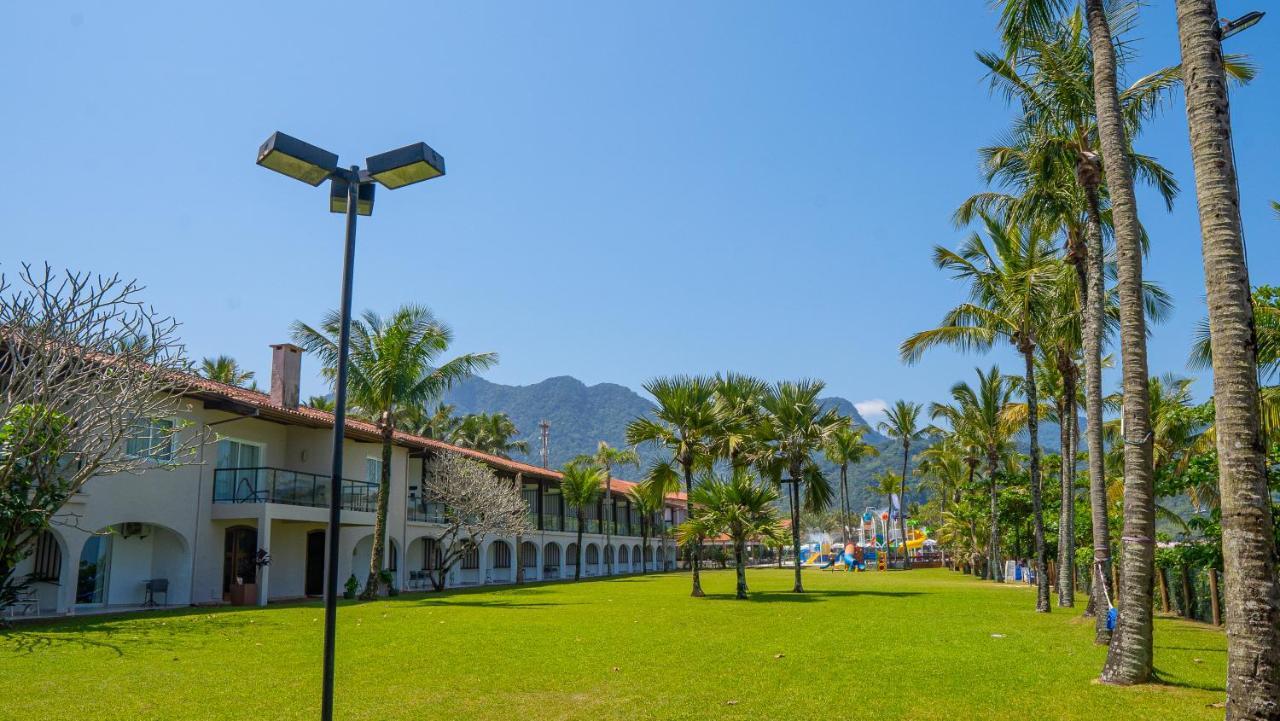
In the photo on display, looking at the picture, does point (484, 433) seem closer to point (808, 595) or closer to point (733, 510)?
point (808, 595)

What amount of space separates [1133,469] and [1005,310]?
13.2 metres

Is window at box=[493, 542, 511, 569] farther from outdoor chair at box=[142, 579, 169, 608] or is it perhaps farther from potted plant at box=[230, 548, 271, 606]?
outdoor chair at box=[142, 579, 169, 608]

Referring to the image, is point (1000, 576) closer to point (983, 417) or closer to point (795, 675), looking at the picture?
point (983, 417)

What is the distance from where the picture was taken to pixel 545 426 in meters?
Answer: 91.9

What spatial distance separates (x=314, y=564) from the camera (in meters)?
28.4

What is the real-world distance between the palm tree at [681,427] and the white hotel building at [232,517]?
376 inches

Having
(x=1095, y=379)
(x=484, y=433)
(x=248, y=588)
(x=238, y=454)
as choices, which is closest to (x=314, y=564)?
(x=238, y=454)

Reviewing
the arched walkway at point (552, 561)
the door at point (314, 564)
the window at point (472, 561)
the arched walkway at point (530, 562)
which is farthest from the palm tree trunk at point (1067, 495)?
the arched walkway at point (552, 561)

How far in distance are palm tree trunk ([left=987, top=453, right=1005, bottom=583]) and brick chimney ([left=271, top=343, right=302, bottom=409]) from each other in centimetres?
2661

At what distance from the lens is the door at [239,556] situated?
24.4 m

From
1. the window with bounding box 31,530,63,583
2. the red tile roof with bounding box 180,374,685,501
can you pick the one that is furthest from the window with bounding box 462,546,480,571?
the window with bounding box 31,530,63,583

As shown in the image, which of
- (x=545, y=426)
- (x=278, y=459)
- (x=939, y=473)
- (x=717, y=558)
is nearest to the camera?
(x=278, y=459)

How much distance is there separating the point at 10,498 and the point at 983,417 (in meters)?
37.3

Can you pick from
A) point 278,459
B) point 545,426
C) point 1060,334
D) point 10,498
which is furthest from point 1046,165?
point 545,426
